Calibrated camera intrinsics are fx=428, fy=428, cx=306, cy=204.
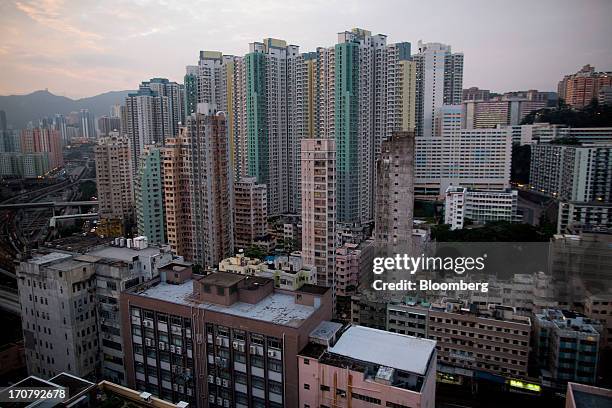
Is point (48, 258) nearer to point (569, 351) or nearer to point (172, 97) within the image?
point (569, 351)

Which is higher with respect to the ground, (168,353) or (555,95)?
(555,95)

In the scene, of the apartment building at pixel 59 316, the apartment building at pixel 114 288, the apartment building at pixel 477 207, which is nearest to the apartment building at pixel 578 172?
the apartment building at pixel 477 207

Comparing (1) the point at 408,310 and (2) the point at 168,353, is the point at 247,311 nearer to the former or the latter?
(2) the point at 168,353

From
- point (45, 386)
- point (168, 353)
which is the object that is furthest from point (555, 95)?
point (45, 386)

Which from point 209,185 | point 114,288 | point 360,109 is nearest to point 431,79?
point 360,109

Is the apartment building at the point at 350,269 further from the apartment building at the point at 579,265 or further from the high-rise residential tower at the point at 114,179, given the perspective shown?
the high-rise residential tower at the point at 114,179

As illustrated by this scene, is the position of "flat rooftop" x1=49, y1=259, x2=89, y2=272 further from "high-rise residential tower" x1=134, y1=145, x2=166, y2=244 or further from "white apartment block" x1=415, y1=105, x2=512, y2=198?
"white apartment block" x1=415, y1=105, x2=512, y2=198

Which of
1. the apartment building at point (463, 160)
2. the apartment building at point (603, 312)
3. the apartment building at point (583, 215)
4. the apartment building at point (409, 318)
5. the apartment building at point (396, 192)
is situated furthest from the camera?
the apartment building at point (463, 160)
